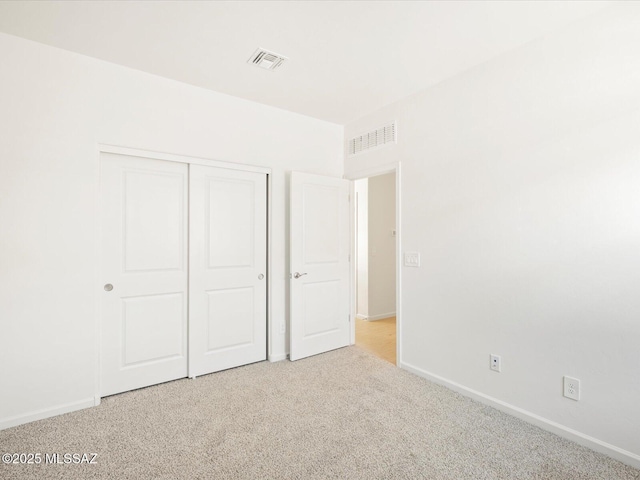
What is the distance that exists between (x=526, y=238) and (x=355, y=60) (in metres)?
1.84

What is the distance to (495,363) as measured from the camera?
7.95ft

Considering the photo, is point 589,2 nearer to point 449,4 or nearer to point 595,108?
point 595,108

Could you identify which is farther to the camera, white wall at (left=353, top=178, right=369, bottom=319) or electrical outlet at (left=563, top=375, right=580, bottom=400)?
white wall at (left=353, top=178, right=369, bottom=319)

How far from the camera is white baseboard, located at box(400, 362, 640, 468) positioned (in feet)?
5.96

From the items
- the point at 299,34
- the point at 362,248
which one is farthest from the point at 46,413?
the point at 362,248

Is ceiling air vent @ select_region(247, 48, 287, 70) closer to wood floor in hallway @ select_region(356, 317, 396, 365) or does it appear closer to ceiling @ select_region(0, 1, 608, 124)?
ceiling @ select_region(0, 1, 608, 124)

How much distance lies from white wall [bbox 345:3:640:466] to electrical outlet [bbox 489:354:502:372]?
0.04 m

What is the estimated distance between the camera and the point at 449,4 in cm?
188

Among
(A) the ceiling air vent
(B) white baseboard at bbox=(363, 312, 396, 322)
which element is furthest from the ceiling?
(B) white baseboard at bbox=(363, 312, 396, 322)

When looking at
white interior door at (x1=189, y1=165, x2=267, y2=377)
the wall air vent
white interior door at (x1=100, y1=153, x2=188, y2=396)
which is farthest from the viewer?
the wall air vent

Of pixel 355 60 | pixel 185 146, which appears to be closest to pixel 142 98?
pixel 185 146

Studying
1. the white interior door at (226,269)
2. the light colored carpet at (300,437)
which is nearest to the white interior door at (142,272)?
the white interior door at (226,269)

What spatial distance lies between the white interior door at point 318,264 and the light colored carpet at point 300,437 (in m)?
0.73

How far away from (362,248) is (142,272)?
333 cm
